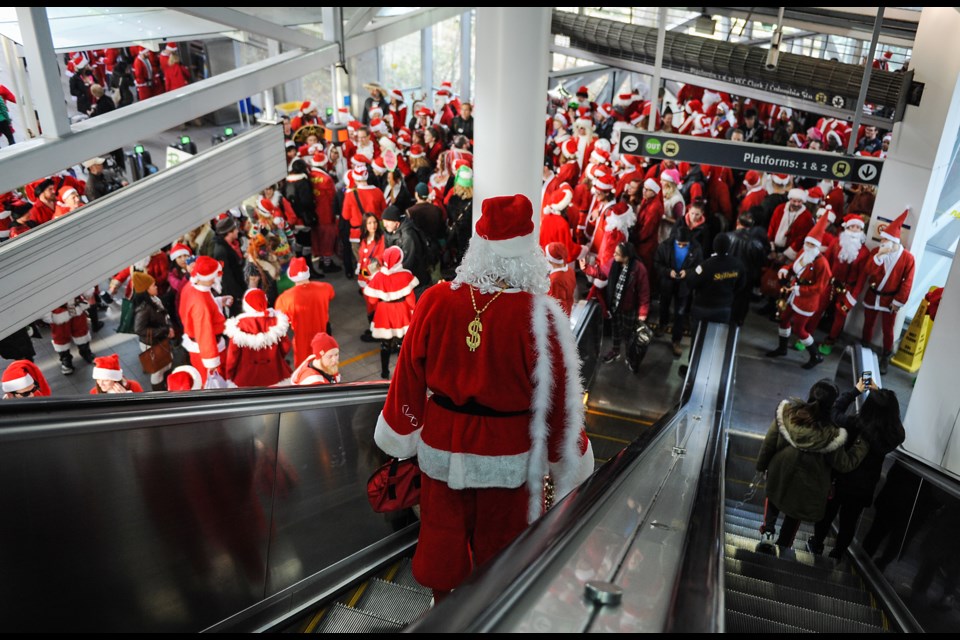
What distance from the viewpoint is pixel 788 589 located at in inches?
163

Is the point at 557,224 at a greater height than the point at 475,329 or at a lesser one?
lesser

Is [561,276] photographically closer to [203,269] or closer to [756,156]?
[756,156]

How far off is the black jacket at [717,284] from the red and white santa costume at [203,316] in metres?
4.85

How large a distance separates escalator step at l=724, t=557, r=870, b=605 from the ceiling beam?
270 inches

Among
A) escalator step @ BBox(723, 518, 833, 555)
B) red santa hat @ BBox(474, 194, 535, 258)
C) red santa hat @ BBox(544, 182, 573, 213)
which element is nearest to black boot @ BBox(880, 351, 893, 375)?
escalator step @ BBox(723, 518, 833, 555)

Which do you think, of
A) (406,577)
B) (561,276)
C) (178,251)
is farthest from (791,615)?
(178,251)

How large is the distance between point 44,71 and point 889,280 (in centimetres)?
821

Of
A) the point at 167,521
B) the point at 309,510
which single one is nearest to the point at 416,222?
the point at 309,510

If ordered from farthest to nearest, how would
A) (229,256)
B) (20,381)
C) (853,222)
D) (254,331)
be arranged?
(853,222), (229,256), (254,331), (20,381)

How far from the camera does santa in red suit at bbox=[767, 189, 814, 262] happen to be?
9.23 m

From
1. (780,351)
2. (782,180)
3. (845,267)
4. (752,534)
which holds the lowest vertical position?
(780,351)

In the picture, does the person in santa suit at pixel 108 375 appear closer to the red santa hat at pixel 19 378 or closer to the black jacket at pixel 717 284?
the red santa hat at pixel 19 378

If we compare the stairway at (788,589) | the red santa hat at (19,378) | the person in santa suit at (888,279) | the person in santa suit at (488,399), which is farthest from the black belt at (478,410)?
the person in santa suit at (888,279)

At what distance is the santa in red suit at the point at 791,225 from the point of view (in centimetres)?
923
